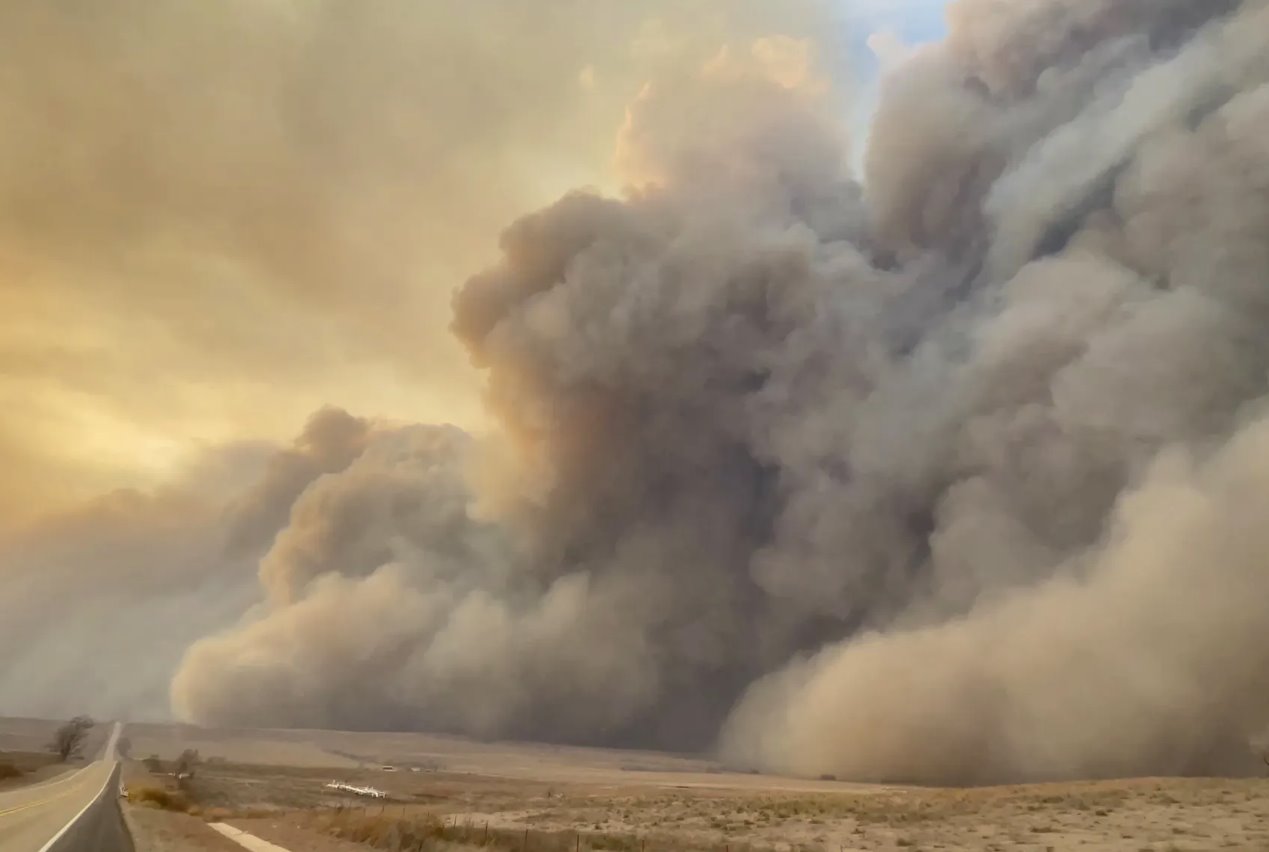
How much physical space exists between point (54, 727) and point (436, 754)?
68.6m

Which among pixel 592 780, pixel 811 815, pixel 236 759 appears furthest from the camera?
pixel 236 759

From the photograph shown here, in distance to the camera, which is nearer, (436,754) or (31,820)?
(31,820)

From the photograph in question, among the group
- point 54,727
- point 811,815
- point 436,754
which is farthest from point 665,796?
point 54,727

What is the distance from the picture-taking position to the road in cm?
2067

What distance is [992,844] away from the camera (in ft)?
77.5

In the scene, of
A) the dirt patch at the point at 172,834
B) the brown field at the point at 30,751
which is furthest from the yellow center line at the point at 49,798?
the dirt patch at the point at 172,834

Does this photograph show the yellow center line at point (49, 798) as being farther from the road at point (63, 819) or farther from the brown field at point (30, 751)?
the brown field at point (30, 751)

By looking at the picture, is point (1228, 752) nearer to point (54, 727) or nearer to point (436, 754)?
point (436, 754)

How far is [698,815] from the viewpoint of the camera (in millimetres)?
33469

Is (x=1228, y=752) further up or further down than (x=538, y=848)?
further up

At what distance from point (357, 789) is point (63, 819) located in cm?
2436

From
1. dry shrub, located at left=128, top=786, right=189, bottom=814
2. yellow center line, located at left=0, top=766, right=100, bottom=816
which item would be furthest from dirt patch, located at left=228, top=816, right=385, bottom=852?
dry shrub, located at left=128, top=786, right=189, bottom=814

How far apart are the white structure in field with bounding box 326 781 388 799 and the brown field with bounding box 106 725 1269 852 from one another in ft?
2.93

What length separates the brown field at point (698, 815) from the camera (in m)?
23.4
